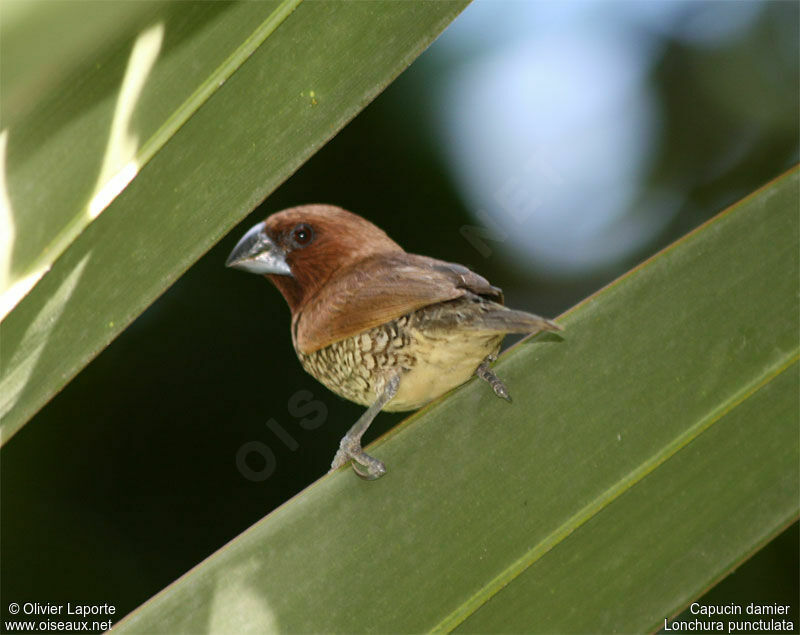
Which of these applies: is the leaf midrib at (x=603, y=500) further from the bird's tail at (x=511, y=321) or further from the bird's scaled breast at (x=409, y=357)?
the bird's scaled breast at (x=409, y=357)

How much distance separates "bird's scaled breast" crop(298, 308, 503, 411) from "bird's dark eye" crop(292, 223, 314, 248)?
0.40m

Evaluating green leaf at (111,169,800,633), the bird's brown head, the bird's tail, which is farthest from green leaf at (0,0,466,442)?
the bird's brown head

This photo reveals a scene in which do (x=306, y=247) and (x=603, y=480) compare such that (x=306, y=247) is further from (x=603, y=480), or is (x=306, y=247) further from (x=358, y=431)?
(x=603, y=480)

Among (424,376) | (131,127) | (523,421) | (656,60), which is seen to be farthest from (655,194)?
(131,127)

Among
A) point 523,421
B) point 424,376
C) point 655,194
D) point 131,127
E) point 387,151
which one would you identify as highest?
point 387,151

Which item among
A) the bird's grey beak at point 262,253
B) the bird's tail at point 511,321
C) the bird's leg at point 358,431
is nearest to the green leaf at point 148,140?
the bird's tail at point 511,321

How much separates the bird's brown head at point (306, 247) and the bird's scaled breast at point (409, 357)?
0.32m

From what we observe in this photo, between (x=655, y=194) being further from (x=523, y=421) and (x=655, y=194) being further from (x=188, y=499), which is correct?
(x=523, y=421)

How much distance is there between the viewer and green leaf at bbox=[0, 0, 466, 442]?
1052mm

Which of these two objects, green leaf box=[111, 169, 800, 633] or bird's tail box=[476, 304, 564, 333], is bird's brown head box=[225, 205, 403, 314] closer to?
bird's tail box=[476, 304, 564, 333]

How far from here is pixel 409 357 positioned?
2.10m

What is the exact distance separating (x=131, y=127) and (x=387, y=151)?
256 centimetres

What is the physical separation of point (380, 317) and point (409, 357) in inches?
5.8

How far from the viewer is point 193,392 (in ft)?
11.2
